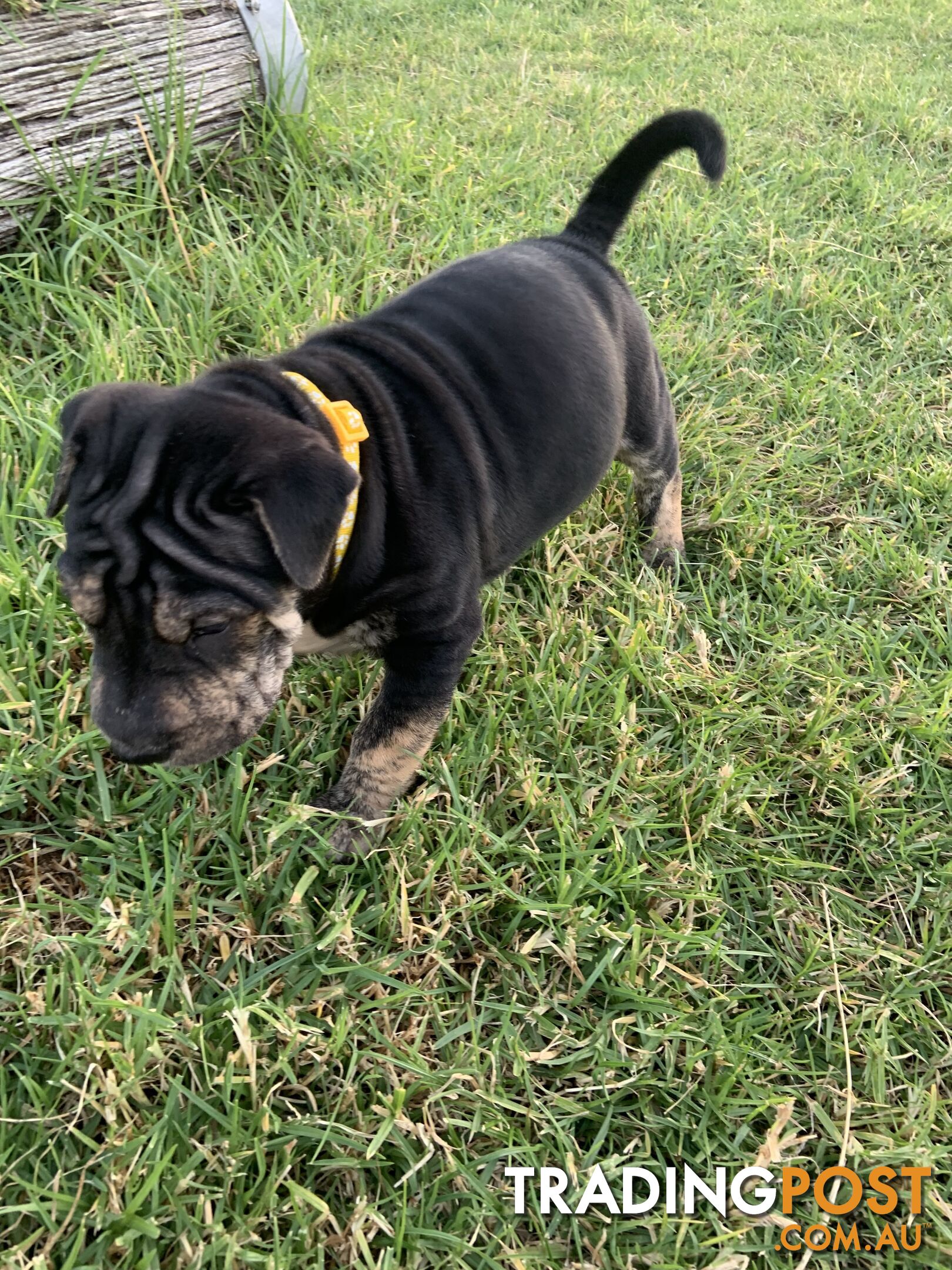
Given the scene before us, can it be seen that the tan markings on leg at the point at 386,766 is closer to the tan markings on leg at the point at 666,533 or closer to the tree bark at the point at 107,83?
the tan markings on leg at the point at 666,533

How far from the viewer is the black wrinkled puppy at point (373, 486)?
1818mm

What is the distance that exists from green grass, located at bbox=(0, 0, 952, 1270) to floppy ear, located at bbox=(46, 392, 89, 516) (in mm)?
612

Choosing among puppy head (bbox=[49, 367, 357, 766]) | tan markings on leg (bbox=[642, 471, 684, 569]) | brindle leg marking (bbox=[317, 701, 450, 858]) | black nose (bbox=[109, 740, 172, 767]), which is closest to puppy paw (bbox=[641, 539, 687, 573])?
tan markings on leg (bbox=[642, 471, 684, 569])

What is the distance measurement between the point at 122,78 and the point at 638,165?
2397mm

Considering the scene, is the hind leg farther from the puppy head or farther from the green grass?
the puppy head

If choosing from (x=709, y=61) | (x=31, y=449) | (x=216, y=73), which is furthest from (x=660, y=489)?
(x=709, y=61)

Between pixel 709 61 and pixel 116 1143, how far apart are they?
8953 millimetres

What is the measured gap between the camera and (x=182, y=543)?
71.4 inches

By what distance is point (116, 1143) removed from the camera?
5.69ft

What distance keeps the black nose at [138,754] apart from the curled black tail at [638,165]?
2516mm

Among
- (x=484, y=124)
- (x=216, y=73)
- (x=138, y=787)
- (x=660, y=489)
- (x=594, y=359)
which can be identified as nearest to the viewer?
(x=138, y=787)

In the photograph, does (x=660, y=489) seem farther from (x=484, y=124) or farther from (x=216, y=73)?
(x=484, y=124)

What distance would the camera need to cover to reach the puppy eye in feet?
6.15

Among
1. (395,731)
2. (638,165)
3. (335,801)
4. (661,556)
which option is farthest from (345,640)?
(638,165)
